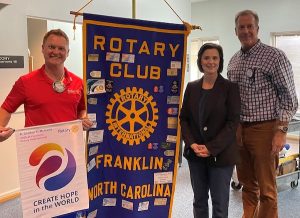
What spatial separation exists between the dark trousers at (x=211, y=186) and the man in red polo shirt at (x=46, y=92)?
0.92 m

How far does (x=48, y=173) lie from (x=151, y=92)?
2.71 feet

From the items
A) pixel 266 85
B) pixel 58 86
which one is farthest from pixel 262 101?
pixel 58 86

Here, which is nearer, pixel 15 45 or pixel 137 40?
pixel 137 40

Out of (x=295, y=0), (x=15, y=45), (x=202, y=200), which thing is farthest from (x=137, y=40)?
(x=295, y=0)

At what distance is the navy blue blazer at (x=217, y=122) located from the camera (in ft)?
6.51

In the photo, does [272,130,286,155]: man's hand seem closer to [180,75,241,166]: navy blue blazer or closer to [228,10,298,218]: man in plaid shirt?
[228,10,298,218]: man in plaid shirt

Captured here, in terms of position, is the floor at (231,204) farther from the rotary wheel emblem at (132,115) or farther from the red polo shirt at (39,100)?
the red polo shirt at (39,100)

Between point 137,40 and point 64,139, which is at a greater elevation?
point 137,40

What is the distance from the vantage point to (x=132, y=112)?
2.13 meters

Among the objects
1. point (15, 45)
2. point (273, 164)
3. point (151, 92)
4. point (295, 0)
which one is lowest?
point (273, 164)

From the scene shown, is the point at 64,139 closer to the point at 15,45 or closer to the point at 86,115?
the point at 86,115

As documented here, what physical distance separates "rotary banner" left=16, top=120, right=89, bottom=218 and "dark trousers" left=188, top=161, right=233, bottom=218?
721 millimetres

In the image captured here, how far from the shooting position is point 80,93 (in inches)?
77.0

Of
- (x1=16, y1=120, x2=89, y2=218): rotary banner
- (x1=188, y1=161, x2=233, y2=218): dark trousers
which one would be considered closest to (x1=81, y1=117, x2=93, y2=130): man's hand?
(x1=16, y1=120, x2=89, y2=218): rotary banner
